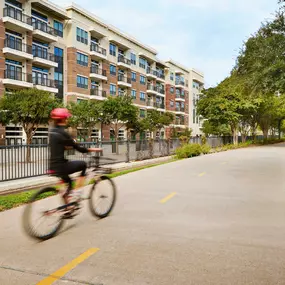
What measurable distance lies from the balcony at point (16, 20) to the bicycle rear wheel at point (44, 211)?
3129cm

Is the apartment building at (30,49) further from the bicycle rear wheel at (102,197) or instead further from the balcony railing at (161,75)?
the bicycle rear wheel at (102,197)

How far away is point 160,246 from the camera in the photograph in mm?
4039

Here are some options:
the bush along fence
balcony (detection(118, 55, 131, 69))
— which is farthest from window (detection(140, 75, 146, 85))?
the bush along fence

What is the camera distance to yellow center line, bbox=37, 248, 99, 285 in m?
3.11

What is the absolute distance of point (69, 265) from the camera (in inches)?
136

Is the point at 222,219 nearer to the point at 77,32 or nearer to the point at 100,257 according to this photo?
the point at 100,257

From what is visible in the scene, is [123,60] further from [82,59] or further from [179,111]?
[179,111]

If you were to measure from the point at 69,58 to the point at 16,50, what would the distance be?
8.76 metres

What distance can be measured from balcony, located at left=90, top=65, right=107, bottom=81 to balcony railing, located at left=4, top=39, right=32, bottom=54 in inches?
413

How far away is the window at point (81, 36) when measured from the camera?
131 feet

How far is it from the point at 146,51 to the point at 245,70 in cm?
4194

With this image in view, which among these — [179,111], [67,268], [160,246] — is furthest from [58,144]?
[179,111]

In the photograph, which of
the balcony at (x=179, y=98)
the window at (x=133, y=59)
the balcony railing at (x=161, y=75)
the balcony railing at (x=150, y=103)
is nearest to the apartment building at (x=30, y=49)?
the window at (x=133, y=59)

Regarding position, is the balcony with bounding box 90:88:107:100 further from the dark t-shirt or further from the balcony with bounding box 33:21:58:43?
the dark t-shirt
